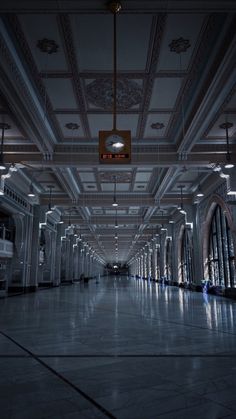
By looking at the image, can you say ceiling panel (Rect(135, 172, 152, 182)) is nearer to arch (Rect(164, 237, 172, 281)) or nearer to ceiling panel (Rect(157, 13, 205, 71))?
ceiling panel (Rect(157, 13, 205, 71))

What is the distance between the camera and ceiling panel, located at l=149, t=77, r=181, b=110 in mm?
9625

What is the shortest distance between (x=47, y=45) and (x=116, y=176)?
426 inches

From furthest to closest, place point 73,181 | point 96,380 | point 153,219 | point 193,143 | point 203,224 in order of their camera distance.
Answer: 1. point 153,219
2. point 203,224
3. point 73,181
4. point 193,143
5. point 96,380

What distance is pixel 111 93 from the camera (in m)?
10.2

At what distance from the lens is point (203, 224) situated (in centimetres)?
2111

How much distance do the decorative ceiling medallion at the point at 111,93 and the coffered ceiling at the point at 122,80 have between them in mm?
31

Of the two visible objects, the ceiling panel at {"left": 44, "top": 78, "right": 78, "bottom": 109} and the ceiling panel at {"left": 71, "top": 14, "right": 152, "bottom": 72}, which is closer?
the ceiling panel at {"left": 71, "top": 14, "right": 152, "bottom": 72}

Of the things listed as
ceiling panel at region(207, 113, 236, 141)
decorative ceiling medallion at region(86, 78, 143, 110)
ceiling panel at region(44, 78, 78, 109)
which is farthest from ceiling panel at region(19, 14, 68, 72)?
ceiling panel at region(207, 113, 236, 141)

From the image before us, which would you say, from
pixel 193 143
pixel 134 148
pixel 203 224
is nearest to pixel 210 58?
pixel 193 143

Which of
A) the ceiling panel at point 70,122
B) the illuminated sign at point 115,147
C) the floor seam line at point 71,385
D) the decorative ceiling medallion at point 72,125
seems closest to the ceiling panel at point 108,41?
the illuminated sign at point 115,147

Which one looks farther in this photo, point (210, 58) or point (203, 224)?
point (203, 224)

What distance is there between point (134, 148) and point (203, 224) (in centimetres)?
908

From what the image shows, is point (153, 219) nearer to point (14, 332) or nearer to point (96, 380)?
point (14, 332)

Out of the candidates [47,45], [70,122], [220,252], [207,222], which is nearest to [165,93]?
[70,122]
